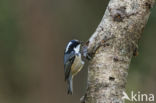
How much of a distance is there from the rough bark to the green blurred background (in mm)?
4480

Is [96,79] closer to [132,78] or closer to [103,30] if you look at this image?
[103,30]

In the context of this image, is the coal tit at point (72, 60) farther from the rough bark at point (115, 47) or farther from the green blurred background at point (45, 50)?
the green blurred background at point (45, 50)

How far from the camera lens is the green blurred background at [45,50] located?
8.63 meters

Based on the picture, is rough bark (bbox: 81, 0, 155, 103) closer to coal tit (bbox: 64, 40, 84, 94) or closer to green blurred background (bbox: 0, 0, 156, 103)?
coal tit (bbox: 64, 40, 84, 94)

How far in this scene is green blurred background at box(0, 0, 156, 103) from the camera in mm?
8633

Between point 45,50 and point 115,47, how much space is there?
15.9 ft

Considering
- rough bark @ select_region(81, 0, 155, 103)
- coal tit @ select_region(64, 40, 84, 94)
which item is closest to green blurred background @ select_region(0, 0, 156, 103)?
coal tit @ select_region(64, 40, 84, 94)

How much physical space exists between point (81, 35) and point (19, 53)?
1407 mm

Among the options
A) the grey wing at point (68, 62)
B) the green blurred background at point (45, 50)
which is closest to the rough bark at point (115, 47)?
the grey wing at point (68, 62)

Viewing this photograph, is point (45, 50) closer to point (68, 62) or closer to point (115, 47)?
point (68, 62)

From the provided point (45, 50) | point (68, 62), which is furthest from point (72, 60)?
point (45, 50)

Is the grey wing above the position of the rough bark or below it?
below

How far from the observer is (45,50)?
8.73 metres

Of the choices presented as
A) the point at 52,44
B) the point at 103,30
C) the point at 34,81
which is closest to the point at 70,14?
the point at 52,44
